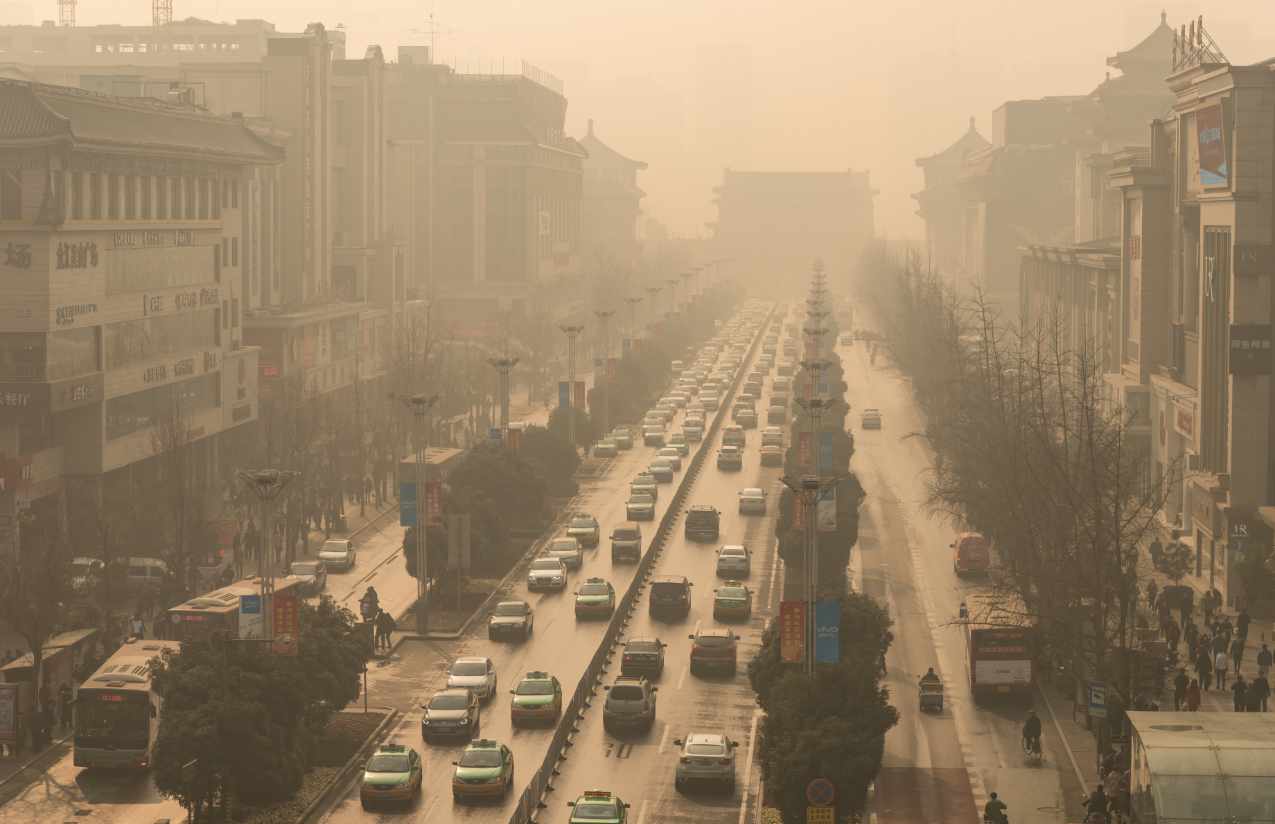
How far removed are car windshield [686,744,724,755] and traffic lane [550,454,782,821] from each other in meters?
0.80

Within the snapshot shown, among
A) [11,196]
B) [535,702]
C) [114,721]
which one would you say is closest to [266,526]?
[114,721]

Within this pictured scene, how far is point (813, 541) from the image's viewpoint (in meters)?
40.5

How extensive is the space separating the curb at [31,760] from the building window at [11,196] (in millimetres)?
28459

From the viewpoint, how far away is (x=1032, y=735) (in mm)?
42656

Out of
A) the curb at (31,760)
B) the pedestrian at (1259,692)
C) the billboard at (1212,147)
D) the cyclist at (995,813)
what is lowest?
the curb at (31,760)

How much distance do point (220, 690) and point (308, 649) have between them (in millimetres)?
3355

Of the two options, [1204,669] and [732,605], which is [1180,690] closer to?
[1204,669]

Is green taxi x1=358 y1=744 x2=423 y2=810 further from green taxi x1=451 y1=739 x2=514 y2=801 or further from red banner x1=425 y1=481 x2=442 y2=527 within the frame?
red banner x1=425 y1=481 x2=442 y2=527

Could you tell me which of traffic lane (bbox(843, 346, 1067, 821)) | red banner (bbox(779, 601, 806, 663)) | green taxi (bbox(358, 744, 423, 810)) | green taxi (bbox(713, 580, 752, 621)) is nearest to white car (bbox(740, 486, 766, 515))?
traffic lane (bbox(843, 346, 1067, 821))

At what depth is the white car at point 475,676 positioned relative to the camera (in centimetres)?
4772

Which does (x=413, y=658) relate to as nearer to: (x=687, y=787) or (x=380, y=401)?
(x=687, y=787)

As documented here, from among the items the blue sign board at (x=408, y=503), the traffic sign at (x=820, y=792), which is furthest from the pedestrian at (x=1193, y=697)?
the blue sign board at (x=408, y=503)

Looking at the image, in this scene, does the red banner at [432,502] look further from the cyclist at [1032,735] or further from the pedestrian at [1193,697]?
the pedestrian at [1193,697]

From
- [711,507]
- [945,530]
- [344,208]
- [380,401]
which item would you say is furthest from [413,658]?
[344,208]
